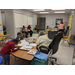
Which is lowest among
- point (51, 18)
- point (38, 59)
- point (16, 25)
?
point (38, 59)

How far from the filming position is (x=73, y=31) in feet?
15.3

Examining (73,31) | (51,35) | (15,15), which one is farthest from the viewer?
(15,15)

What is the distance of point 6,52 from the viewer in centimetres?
186

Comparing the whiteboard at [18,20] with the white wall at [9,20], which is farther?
the whiteboard at [18,20]

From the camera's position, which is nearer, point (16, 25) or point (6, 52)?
point (6, 52)

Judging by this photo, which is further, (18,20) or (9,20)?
(18,20)

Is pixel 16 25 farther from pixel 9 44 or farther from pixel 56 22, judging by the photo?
pixel 56 22

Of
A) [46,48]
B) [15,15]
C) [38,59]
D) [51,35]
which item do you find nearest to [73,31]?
[51,35]

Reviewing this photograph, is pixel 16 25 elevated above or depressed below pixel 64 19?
below

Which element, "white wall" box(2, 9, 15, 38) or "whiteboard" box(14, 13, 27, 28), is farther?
"whiteboard" box(14, 13, 27, 28)

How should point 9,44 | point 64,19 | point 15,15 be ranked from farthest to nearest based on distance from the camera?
point 64,19
point 15,15
point 9,44

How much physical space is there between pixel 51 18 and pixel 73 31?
6594 millimetres

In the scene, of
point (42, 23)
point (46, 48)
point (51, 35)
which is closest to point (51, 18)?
point (42, 23)
